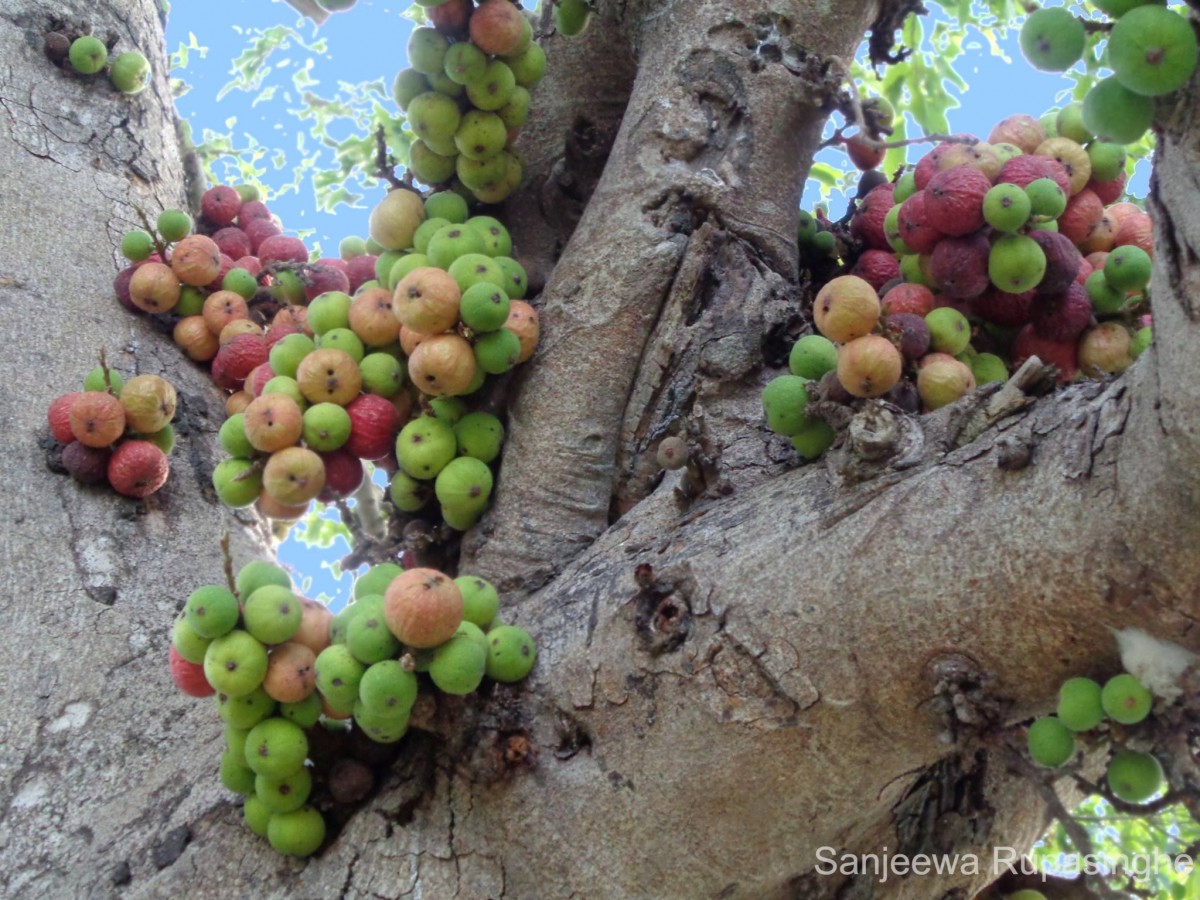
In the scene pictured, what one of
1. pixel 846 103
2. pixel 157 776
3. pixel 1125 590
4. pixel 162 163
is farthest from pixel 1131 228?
pixel 162 163

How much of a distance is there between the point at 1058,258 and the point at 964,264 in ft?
0.63

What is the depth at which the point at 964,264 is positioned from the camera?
7.27 ft

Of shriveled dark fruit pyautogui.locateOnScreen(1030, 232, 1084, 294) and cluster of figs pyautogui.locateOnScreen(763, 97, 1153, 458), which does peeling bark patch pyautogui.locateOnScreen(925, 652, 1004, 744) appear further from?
shriveled dark fruit pyautogui.locateOnScreen(1030, 232, 1084, 294)

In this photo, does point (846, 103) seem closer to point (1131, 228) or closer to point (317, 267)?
point (1131, 228)

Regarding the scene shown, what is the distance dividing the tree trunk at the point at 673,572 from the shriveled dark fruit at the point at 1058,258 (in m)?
0.55

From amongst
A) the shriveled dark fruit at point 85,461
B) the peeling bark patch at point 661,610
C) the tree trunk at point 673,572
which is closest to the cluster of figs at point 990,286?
the tree trunk at point 673,572

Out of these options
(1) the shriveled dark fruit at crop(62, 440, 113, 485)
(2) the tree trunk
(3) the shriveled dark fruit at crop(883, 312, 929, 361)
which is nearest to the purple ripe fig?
(3) the shriveled dark fruit at crop(883, 312, 929, 361)

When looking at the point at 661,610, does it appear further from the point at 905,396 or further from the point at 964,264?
the point at 964,264

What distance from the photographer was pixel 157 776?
2.23 meters

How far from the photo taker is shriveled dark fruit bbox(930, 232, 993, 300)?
7.25ft

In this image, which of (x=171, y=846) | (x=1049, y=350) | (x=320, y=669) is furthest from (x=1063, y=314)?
(x=171, y=846)

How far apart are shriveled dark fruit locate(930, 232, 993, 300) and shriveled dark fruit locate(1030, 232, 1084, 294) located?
114 millimetres

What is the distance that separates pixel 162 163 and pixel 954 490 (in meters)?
3.12

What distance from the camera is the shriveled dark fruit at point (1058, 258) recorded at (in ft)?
7.22
